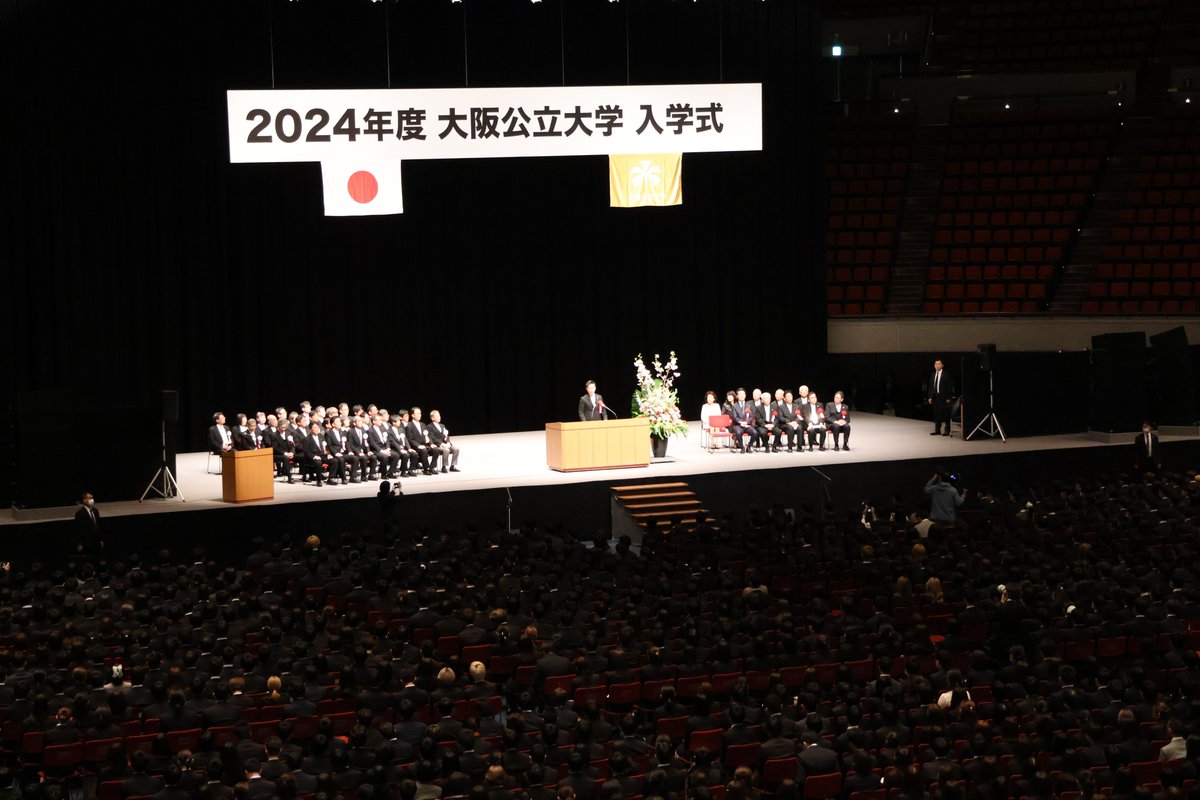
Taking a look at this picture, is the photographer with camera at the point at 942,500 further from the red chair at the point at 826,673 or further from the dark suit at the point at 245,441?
the dark suit at the point at 245,441

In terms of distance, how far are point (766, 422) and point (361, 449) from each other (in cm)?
592

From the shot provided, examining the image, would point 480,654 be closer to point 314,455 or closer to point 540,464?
point 314,455

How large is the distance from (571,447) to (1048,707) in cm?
1030

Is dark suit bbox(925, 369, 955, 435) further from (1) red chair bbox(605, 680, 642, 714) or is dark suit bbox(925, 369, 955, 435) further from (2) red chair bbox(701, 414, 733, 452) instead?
(1) red chair bbox(605, 680, 642, 714)

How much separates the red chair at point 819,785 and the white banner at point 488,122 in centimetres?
1198

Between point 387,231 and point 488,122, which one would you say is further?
point 387,231

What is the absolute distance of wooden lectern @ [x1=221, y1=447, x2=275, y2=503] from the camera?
17109 millimetres

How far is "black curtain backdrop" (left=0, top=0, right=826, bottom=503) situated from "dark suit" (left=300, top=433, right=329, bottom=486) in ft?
13.1

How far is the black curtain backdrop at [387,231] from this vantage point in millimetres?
21219

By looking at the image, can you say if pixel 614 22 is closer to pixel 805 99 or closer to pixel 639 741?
pixel 805 99

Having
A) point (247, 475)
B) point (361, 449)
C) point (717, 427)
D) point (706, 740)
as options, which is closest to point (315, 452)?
point (361, 449)

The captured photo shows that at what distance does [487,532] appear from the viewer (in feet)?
57.8

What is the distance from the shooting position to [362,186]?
18.6 m

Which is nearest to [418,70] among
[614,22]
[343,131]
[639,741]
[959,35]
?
[614,22]
